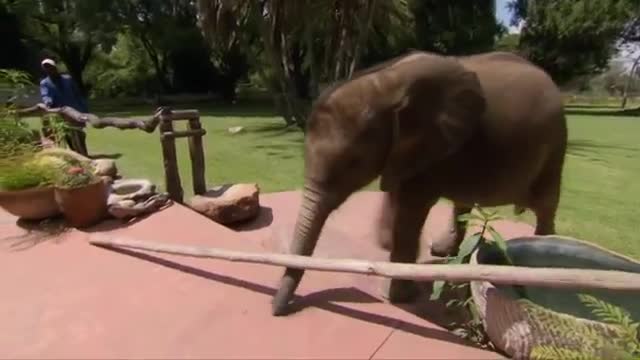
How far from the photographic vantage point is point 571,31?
29.8 m

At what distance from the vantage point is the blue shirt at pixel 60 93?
29.5 feet

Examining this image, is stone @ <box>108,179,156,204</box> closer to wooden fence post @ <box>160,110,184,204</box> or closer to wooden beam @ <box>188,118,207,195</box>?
wooden fence post @ <box>160,110,184,204</box>

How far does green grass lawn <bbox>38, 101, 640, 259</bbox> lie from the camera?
6727 millimetres

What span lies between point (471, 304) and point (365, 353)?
708 millimetres

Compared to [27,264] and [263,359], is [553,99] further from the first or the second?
[27,264]

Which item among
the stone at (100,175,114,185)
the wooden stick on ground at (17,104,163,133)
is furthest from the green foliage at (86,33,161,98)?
the stone at (100,175,114,185)

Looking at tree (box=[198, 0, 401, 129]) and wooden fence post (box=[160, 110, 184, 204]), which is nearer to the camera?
wooden fence post (box=[160, 110, 184, 204])

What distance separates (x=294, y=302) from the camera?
13.0 feet

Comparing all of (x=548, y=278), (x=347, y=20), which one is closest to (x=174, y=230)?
(x=548, y=278)

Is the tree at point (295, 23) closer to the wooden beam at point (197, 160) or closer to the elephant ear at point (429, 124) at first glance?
the wooden beam at point (197, 160)

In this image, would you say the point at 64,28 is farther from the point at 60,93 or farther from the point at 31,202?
the point at 31,202

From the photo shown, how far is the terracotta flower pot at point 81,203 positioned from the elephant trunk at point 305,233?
8.50ft

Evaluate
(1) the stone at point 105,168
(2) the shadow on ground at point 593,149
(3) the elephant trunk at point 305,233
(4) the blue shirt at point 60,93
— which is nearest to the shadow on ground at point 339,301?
(3) the elephant trunk at point 305,233

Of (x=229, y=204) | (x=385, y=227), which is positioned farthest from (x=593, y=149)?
(x=229, y=204)
